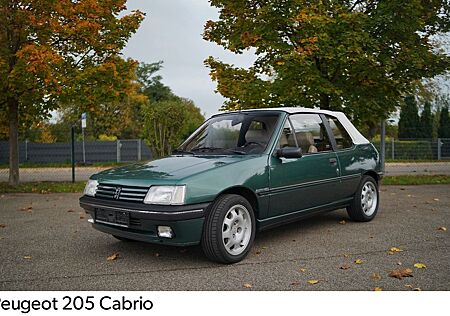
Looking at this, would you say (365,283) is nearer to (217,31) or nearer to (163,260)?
(163,260)

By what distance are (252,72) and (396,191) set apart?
482 centimetres

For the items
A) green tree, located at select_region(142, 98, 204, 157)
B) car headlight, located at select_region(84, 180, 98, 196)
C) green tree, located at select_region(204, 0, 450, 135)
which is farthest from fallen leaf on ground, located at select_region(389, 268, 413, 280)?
green tree, located at select_region(142, 98, 204, 157)

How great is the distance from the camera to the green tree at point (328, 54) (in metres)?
9.96

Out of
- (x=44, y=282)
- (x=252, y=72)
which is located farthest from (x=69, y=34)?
(x=44, y=282)

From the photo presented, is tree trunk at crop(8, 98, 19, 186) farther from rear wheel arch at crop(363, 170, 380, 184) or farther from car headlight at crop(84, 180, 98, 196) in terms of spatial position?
rear wheel arch at crop(363, 170, 380, 184)

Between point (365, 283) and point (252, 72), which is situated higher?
point (252, 72)

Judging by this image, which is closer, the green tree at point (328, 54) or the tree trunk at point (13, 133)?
the green tree at point (328, 54)

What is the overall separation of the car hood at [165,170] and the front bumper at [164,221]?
27 cm

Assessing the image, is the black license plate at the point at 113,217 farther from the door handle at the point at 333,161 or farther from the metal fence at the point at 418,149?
the metal fence at the point at 418,149

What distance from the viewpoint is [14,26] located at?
10.8 metres

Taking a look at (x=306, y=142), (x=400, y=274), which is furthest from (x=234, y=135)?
(x=400, y=274)

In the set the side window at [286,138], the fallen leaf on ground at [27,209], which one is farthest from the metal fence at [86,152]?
the side window at [286,138]

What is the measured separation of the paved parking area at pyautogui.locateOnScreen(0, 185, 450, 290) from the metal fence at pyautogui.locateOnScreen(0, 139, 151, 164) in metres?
20.0
